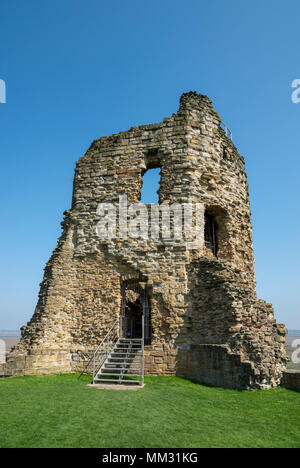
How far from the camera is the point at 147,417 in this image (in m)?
5.67

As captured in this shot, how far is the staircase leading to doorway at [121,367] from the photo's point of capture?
338 inches

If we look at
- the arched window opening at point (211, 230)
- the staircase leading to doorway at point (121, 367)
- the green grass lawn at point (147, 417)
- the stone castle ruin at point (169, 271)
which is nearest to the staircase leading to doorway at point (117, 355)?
the staircase leading to doorway at point (121, 367)

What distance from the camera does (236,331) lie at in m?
8.85

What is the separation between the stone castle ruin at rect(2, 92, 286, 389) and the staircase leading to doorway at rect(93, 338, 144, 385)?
508 mm

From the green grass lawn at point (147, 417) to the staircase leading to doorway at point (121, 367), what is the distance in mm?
652

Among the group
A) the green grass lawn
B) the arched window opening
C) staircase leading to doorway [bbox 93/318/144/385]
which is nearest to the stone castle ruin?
the arched window opening

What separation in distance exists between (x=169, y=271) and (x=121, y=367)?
3.33 m

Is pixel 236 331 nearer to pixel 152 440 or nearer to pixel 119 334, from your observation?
pixel 119 334

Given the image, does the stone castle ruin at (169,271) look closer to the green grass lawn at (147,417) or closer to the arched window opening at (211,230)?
the arched window opening at (211,230)

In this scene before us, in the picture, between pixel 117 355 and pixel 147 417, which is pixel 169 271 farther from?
pixel 147 417
